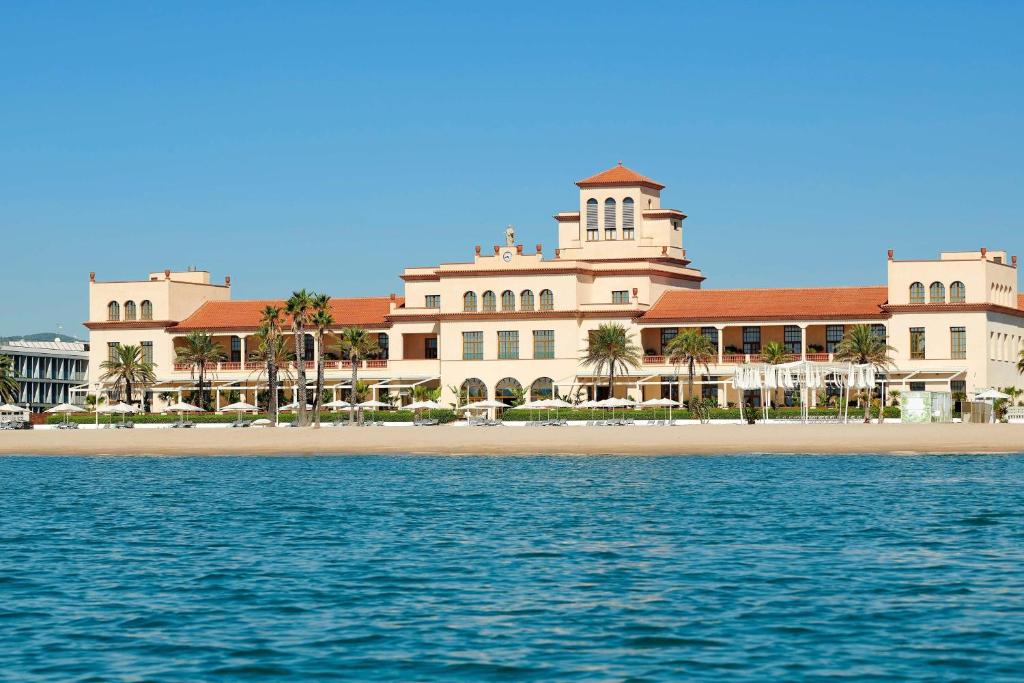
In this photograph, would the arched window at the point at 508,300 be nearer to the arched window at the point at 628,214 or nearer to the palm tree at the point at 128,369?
the arched window at the point at 628,214

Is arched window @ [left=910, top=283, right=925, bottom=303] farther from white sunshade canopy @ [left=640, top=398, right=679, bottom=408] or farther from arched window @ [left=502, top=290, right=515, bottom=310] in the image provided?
arched window @ [left=502, top=290, right=515, bottom=310]

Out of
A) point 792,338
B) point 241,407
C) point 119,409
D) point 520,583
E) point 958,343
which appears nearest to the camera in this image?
point 520,583

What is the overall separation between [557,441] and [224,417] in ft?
121

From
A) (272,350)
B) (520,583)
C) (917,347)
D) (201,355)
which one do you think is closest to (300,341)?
(272,350)

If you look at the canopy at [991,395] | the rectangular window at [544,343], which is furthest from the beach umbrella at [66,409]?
the canopy at [991,395]

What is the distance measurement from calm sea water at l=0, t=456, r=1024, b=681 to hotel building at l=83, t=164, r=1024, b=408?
57250 millimetres

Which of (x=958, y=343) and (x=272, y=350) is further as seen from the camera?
(x=958, y=343)

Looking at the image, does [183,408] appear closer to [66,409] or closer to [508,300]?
[66,409]

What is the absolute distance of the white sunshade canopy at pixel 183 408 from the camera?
342ft

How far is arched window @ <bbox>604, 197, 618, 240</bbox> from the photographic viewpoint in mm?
115438

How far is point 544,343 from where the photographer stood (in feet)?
360

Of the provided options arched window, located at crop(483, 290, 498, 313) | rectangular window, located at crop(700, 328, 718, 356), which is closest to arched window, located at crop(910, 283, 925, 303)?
rectangular window, located at crop(700, 328, 718, 356)

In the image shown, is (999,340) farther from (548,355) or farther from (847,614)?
(847,614)

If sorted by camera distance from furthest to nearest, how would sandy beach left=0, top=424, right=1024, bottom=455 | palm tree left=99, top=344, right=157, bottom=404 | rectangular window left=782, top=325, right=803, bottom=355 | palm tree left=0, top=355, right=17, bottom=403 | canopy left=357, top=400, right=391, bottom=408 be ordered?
palm tree left=0, top=355, right=17, bottom=403, palm tree left=99, top=344, right=157, bottom=404, rectangular window left=782, top=325, right=803, bottom=355, canopy left=357, top=400, right=391, bottom=408, sandy beach left=0, top=424, right=1024, bottom=455
